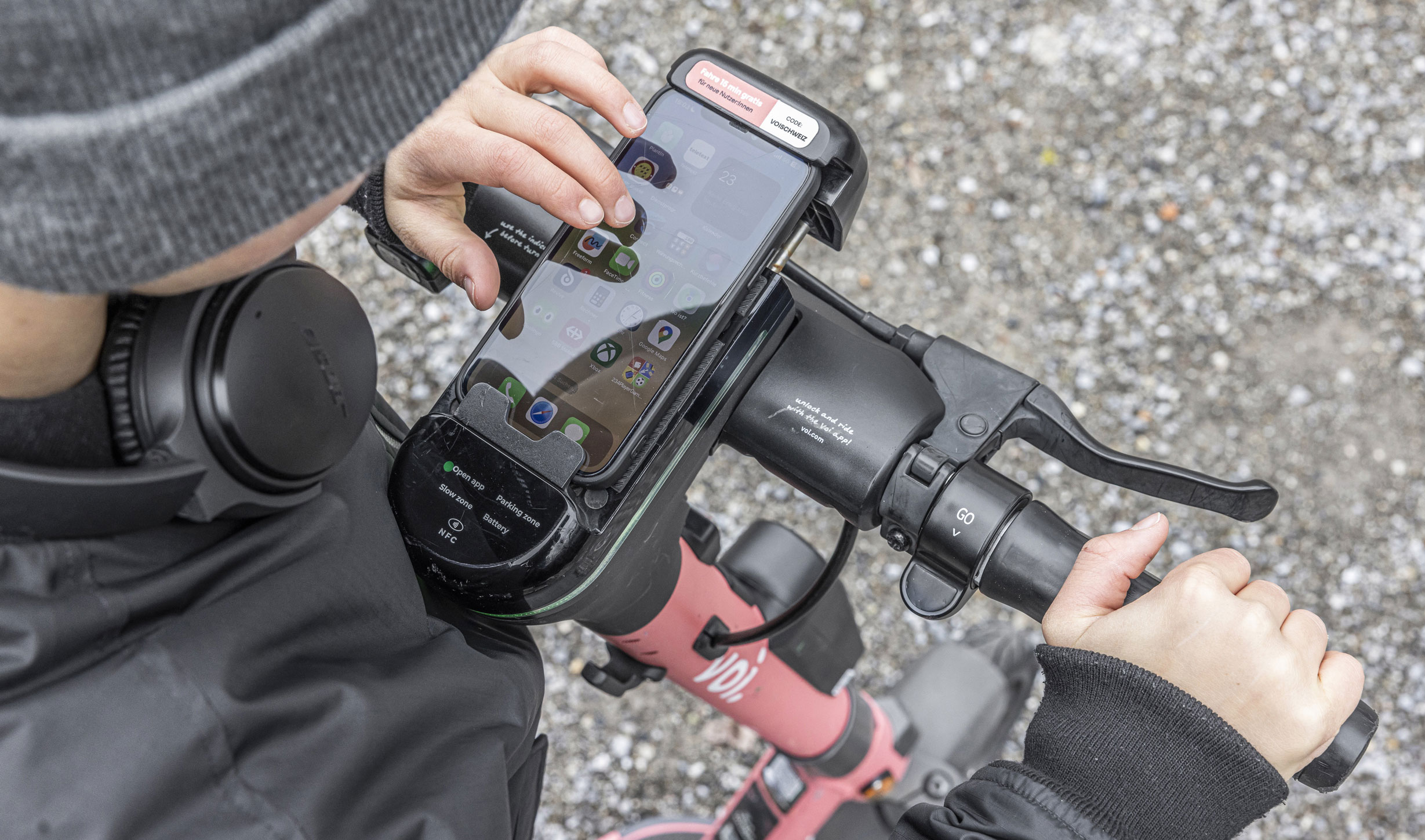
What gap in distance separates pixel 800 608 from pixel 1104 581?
0.36 metres

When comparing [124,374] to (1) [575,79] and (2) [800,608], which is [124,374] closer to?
(1) [575,79]

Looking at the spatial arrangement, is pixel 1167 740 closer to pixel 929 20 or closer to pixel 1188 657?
pixel 1188 657

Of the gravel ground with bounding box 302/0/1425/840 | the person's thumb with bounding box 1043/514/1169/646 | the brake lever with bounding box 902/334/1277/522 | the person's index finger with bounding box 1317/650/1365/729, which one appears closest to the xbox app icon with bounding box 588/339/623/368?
the brake lever with bounding box 902/334/1277/522

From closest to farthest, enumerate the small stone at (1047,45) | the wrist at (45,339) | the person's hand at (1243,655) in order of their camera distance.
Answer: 1. the wrist at (45,339)
2. the person's hand at (1243,655)
3. the small stone at (1047,45)

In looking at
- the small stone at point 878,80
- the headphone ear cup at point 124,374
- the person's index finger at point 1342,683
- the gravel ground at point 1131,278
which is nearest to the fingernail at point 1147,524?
the person's index finger at point 1342,683

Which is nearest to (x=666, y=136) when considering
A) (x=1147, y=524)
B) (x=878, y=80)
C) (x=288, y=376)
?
(x=288, y=376)

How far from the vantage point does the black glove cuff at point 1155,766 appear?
615 mm

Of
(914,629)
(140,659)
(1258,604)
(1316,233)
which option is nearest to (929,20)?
(1316,233)

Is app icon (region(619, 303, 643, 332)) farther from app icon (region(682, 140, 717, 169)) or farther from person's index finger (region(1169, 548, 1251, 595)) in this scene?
person's index finger (region(1169, 548, 1251, 595))

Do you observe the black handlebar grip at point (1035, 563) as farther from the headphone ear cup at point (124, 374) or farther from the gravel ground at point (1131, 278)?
the gravel ground at point (1131, 278)

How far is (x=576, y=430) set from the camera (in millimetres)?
698

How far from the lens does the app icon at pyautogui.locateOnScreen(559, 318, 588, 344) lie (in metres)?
0.72

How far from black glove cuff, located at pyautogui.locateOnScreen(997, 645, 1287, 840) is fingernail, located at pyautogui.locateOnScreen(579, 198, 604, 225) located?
0.45 m

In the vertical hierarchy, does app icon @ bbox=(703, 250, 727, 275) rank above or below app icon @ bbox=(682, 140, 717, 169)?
below
